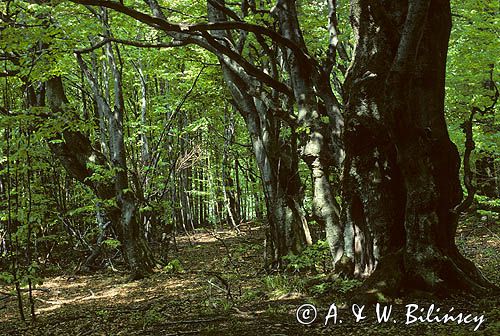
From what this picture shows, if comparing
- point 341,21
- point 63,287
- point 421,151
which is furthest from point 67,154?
point 421,151

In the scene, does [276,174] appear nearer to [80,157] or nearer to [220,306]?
[220,306]

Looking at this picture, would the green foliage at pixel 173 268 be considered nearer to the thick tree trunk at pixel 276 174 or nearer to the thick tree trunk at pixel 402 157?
the thick tree trunk at pixel 276 174

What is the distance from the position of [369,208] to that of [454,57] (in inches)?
446

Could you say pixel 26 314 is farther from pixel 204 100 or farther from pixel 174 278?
pixel 204 100

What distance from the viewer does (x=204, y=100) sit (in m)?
16.1

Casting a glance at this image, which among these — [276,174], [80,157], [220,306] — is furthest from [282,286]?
[80,157]

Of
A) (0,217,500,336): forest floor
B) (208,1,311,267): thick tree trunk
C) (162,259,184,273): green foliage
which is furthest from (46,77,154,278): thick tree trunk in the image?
(208,1,311,267): thick tree trunk

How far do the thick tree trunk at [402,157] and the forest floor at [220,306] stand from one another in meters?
0.45

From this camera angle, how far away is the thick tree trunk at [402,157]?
5074 millimetres

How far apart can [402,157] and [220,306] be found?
3637 millimetres

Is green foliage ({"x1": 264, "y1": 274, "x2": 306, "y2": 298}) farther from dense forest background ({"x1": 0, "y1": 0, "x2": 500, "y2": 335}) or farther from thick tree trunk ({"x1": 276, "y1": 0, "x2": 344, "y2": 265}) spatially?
thick tree trunk ({"x1": 276, "y1": 0, "x2": 344, "y2": 265})

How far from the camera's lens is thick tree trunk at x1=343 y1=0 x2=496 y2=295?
5.07 meters

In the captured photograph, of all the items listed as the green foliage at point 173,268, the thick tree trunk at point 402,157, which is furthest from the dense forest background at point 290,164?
the green foliage at point 173,268

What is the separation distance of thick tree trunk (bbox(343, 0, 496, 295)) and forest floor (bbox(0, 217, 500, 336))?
45 centimetres
